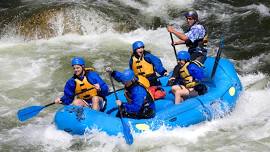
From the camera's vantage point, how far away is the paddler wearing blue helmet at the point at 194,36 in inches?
353

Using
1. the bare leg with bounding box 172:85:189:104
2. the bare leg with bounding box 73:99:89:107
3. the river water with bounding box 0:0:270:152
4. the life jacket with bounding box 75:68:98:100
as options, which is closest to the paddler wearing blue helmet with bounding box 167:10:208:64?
the bare leg with bounding box 172:85:189:104

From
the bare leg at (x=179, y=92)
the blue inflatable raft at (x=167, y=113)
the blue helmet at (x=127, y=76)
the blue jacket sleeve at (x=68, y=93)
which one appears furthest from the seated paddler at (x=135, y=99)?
the blue jacket sleeve at (x=68, y=93)

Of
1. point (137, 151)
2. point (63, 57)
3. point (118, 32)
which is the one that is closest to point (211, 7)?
point (118, 32)

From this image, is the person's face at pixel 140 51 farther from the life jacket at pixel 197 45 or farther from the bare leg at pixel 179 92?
the life jacket at pixel 197 45

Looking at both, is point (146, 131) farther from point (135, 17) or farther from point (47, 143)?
point (135, 17)

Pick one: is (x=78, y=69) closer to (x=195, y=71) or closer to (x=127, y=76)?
(x=127, y=76)

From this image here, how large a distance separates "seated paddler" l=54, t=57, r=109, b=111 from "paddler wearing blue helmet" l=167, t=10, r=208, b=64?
1684mm

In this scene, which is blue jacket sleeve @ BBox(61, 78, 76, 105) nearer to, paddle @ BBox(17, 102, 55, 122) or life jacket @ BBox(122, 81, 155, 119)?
paddle @ BBox(17, 102, 55, 122)

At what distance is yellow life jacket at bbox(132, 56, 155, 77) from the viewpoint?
8.66 meters

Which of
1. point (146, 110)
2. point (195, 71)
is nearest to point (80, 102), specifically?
point (146, 110)

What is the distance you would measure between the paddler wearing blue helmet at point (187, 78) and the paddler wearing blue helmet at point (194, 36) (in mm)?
672

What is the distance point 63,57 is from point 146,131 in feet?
16.5

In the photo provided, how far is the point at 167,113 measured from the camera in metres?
7.77

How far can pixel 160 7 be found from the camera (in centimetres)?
1496
